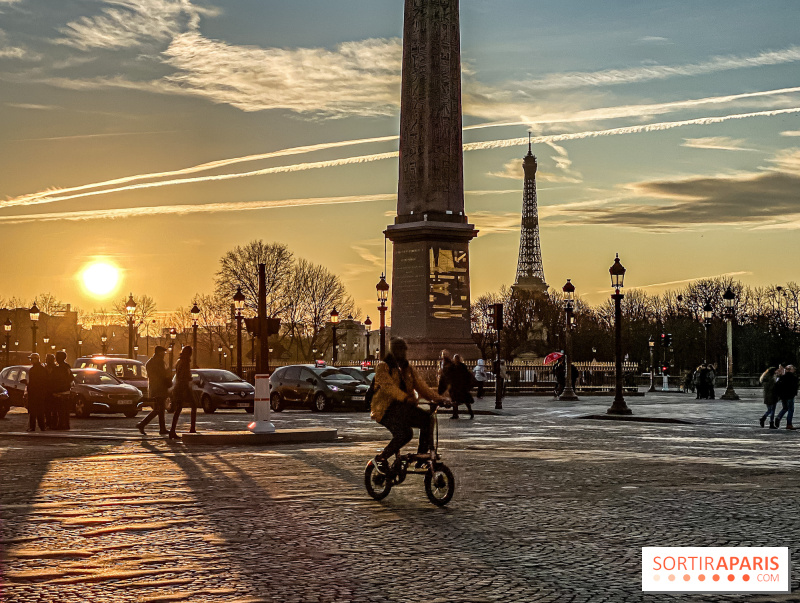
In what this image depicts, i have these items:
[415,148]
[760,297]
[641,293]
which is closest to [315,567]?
[415,148]

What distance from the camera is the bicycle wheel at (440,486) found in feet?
39.8

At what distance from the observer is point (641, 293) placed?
13925 cm

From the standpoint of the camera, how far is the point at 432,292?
43562 mm

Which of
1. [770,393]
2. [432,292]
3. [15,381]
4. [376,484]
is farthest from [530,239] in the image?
[376,484]

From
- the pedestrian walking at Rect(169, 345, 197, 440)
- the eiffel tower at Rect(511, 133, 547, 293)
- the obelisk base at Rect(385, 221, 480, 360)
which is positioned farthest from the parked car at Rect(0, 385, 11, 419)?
the eiffel tower at Rect(511, 133, 547, 293)

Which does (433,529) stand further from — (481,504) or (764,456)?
(764,456)

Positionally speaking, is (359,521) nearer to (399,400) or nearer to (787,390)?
(399,400)

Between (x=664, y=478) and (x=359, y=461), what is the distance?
4.72m

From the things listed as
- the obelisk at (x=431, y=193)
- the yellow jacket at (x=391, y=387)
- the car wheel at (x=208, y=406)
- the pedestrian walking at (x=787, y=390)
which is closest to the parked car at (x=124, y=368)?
the car wheel at (x=208, y=406)

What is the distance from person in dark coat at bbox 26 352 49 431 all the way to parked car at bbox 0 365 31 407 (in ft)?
45.2

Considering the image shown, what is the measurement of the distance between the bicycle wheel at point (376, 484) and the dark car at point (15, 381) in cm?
2938

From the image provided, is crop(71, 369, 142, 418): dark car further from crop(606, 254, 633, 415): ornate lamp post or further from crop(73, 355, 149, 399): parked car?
crop(606, 254, 633, 415): ornate lamp post

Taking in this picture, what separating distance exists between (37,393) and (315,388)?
1215cm

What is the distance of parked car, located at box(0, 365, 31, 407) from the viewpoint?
39.8m
